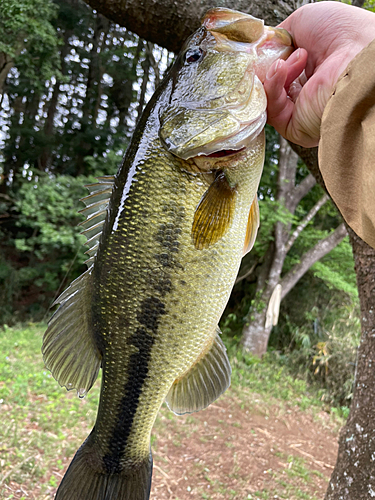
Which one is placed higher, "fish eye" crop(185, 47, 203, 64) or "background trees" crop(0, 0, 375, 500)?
"fish eye" crop(185, 47, 203, 64)

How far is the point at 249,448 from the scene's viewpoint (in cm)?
541

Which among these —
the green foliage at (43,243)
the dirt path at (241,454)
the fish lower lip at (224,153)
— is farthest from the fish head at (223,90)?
the green foliage at (43,243)

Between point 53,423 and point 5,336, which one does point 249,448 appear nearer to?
point 53,423

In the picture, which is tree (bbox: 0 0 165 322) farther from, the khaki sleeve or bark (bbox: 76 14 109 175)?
the khaki sleeve

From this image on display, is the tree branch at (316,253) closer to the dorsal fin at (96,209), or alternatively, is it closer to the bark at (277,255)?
the bark at (277,255)

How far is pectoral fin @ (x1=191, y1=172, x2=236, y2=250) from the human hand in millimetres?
365

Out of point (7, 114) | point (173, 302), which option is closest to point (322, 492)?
point (173, 302)

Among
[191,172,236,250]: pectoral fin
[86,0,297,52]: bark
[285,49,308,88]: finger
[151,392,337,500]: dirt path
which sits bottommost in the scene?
[151,392,337,500]: dirt path

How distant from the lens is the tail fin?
1463 mm

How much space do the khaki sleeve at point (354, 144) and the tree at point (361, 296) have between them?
146cm

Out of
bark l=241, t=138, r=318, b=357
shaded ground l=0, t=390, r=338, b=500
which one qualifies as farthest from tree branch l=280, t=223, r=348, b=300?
shaded ground l=0, t=390, r=338, b=500

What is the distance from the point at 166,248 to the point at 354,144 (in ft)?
2.14

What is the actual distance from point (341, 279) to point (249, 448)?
4642 millimetres

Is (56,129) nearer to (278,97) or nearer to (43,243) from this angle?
(43,243)
